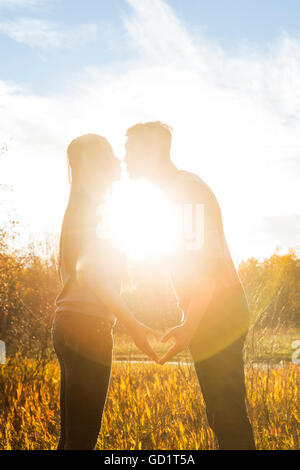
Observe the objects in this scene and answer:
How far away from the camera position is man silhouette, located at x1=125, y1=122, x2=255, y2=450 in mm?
2357

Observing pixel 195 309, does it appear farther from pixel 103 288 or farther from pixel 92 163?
pixel 92 163

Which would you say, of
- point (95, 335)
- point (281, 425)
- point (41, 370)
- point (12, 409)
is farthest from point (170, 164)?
Result: point (41, 370)

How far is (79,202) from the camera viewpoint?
7.72 feet

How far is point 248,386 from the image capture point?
17.6ft

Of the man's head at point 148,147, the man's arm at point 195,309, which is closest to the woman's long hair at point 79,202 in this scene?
the man's head at point 148,147

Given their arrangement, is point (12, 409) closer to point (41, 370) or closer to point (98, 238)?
point (41, 370)

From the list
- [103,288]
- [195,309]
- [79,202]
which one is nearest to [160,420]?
[195,309]

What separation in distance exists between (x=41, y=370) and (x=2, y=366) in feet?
3.90

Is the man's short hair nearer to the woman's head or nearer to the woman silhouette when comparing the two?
the woman's head

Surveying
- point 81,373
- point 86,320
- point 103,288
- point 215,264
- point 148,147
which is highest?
point 148,147

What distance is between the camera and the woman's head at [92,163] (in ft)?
7.90

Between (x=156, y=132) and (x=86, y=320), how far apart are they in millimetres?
1150

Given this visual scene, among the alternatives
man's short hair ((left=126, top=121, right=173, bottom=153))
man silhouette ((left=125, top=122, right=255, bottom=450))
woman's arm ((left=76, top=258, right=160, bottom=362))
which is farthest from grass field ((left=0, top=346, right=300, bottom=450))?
man's short hair ((left=126, top=121, right=173, bottom=153))

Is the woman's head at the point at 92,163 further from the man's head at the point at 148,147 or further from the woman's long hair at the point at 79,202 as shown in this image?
the man's head at the point at 148,147
